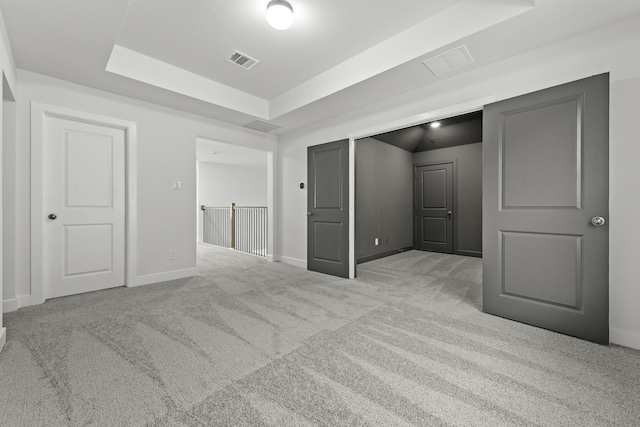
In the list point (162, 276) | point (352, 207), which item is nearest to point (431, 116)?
point (352, 207)

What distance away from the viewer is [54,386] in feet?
5.10

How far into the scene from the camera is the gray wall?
577cm

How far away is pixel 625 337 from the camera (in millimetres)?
2064

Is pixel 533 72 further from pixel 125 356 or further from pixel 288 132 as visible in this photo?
pixel 125 356

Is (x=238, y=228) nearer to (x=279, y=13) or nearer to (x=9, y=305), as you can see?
(x=9, y=305)

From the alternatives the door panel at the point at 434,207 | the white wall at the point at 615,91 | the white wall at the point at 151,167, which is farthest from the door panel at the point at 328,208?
the door panel at the point at 434,207

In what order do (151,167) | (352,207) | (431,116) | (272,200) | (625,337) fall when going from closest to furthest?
(625,337) < (431,116) < (151,167) < (352,207) < (272,200)

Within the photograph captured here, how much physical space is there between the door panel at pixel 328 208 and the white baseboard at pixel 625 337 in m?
2.66

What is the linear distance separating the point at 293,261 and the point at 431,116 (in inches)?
126

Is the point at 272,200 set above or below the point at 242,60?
below

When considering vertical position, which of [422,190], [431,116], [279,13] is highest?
[279,13]

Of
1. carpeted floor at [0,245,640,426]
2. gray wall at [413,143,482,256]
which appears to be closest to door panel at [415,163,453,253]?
gray wall at [413,143,482,256]

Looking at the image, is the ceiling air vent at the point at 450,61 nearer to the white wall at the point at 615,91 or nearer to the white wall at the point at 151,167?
the white wall at the point at 615,91

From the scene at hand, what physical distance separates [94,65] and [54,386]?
281 cm
